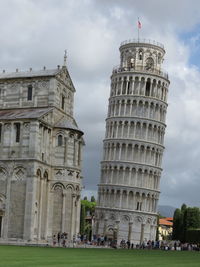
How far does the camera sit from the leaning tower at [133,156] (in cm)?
9006

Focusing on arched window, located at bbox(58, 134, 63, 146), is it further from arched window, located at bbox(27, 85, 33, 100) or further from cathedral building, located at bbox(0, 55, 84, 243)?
arched window, located at bbox(27, 85, 33, 100)

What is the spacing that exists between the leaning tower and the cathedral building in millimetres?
26288

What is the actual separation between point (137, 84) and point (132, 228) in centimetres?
2342

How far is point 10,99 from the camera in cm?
6388

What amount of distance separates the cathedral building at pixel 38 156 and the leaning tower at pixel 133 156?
1035 inches

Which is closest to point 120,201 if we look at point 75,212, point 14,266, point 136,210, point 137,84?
point 136,210

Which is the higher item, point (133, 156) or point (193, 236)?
point (133, 156)

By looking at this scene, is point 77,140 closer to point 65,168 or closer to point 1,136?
point 65,168

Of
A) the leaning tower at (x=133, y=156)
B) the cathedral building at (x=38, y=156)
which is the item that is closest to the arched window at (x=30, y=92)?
the cathedral building at (x=38, y=156)

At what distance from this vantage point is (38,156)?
2256 inches

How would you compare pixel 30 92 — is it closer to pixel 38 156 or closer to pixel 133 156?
pixel 38 156

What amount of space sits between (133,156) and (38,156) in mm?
35786

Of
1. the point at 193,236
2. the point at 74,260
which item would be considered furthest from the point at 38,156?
the point at 193,236

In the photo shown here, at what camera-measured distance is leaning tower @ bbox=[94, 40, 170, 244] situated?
90.1 meters
